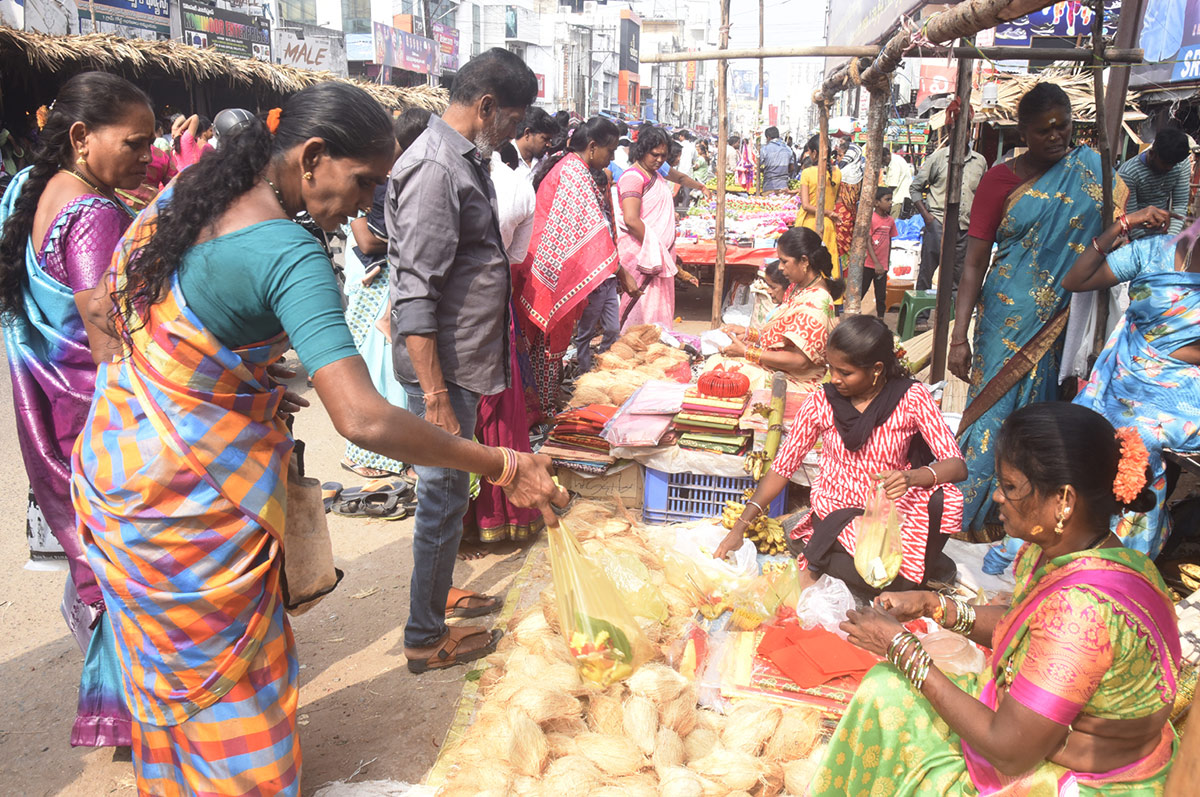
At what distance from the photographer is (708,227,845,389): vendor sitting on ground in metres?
4.30

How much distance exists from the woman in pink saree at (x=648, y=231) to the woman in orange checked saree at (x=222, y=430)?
528cm

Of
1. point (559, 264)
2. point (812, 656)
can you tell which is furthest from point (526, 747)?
point (559, 264)

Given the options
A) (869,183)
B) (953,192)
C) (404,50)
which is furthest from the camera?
(404,50)

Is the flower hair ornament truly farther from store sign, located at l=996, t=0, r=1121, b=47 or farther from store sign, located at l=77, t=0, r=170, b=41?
store sign, located at l=77, t=0, r=170, b=41

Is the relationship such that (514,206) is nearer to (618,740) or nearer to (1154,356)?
(618,740)

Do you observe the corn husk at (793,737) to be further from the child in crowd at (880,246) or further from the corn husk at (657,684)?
the child in crowd at (880,246)

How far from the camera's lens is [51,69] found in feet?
34.4

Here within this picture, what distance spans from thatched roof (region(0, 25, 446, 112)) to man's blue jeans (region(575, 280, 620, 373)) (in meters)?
3.55

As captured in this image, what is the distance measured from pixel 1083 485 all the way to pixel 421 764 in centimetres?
205

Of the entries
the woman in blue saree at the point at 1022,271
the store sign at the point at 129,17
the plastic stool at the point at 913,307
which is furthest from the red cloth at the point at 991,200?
the store sign at the point at 129,17

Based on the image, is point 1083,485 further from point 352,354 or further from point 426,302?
point 426,302

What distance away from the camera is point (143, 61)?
11.8m

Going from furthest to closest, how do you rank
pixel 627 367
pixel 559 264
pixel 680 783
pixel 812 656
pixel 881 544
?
1. pixel 627 367
2. pixel 559 264
3. pixel 881 544
4. pixel 812 656
5. pixel 680 783

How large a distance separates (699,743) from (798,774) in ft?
0.99
